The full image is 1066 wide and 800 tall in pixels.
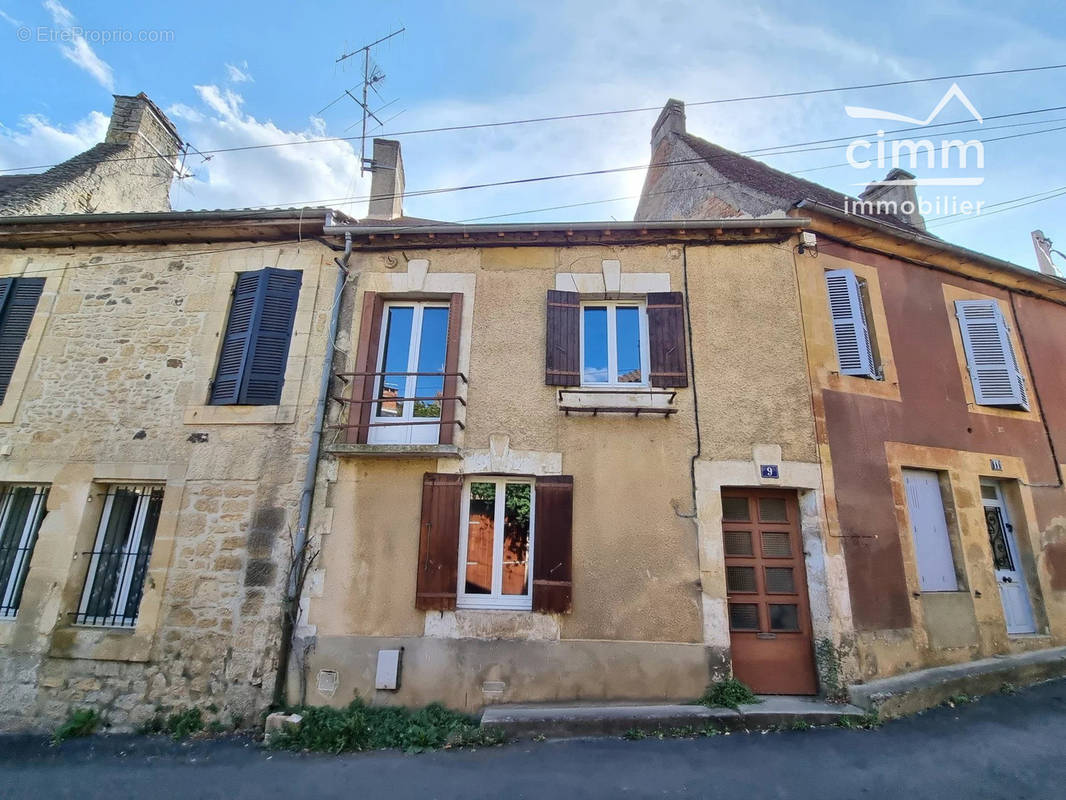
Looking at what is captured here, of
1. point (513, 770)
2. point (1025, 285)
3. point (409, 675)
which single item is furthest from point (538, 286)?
point (1025, 285)

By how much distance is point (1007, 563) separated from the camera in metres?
6.70

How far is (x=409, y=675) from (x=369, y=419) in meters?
2.70

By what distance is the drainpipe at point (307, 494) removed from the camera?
5117 mm

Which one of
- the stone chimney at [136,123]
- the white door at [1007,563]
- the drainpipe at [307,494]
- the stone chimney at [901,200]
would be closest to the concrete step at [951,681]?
the white door at [1007,563]

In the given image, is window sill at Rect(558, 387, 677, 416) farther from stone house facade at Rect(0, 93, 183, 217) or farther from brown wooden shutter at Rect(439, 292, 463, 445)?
stone house facade at Rect(0, 93, 183, 217)

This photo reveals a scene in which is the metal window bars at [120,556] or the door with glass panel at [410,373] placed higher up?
the door with glass panel at [410,373]

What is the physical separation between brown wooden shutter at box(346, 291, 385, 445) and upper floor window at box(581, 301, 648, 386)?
2474 mm

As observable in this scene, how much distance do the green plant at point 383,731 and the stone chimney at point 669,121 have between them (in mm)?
10259

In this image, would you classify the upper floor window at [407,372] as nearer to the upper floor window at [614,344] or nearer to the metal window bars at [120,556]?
the upper floor window at [614,344]

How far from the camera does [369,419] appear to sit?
229 inches

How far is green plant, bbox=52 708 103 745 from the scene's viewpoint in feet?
16.1

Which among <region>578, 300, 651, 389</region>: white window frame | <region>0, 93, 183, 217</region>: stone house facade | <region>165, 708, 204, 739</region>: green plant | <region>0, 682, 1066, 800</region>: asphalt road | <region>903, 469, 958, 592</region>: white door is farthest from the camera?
<region>0, 93, 183, 217</region>: stone house facade

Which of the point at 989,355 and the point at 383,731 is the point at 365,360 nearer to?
the point at 383,731

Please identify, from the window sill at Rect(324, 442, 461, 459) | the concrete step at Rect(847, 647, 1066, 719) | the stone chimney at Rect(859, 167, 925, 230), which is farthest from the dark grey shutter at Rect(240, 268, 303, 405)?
the stone chimney at Rect(859, 167, 925, 230)
